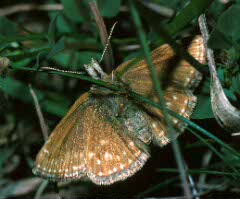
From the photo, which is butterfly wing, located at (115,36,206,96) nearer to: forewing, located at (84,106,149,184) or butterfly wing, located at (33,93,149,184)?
butterfly wing, located at (33,93,149,184)

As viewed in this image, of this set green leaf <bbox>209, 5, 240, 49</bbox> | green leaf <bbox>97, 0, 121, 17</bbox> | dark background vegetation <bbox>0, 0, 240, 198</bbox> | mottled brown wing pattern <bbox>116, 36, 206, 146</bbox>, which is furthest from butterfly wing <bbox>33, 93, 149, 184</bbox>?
green leaf <bbox>209, 5, 240, 49</bbox>

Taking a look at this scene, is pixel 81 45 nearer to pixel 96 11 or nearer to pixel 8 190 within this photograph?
pixel 96 11

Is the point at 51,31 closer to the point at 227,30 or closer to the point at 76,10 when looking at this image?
the point at 76,10

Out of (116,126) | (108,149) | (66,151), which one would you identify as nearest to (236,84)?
(116,126)

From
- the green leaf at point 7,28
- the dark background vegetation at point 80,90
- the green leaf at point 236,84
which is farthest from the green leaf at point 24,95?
the green leaf at point 236,84

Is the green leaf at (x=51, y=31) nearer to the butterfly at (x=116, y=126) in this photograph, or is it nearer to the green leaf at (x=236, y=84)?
the butterfly at (x=116, y=126)

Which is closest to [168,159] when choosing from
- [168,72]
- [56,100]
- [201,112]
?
[201,112]
